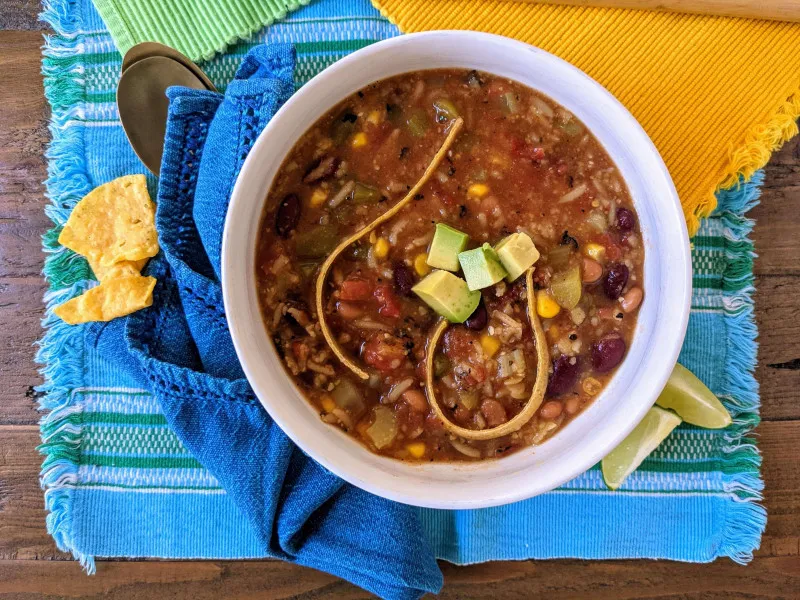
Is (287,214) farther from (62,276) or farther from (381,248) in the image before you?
(62,276)

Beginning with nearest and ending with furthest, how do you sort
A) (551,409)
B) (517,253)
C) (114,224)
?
(517,253) < (551,409) < (114,224)

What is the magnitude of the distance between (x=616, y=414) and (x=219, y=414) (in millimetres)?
1948

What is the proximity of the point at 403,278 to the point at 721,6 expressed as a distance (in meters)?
2.16

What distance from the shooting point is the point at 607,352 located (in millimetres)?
2840

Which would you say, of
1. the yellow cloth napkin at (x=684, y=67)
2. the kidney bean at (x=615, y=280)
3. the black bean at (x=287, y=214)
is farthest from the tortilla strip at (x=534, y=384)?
the yellow cloth napkin at (x=684, y=67)

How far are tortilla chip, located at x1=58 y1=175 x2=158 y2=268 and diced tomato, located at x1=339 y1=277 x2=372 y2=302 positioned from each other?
117cm

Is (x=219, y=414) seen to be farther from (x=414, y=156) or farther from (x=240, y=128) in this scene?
(x=414, y=156)

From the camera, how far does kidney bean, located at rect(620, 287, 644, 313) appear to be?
2.84 meters

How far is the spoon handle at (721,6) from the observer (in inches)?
124

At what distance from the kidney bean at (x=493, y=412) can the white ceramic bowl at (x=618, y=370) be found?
218 mm

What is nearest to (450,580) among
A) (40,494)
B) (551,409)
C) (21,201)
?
(551,409)

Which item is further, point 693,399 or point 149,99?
point 149,99

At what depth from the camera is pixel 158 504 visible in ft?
11.4

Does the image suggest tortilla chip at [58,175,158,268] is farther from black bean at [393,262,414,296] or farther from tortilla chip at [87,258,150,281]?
black bean at [393,262,414,296]
